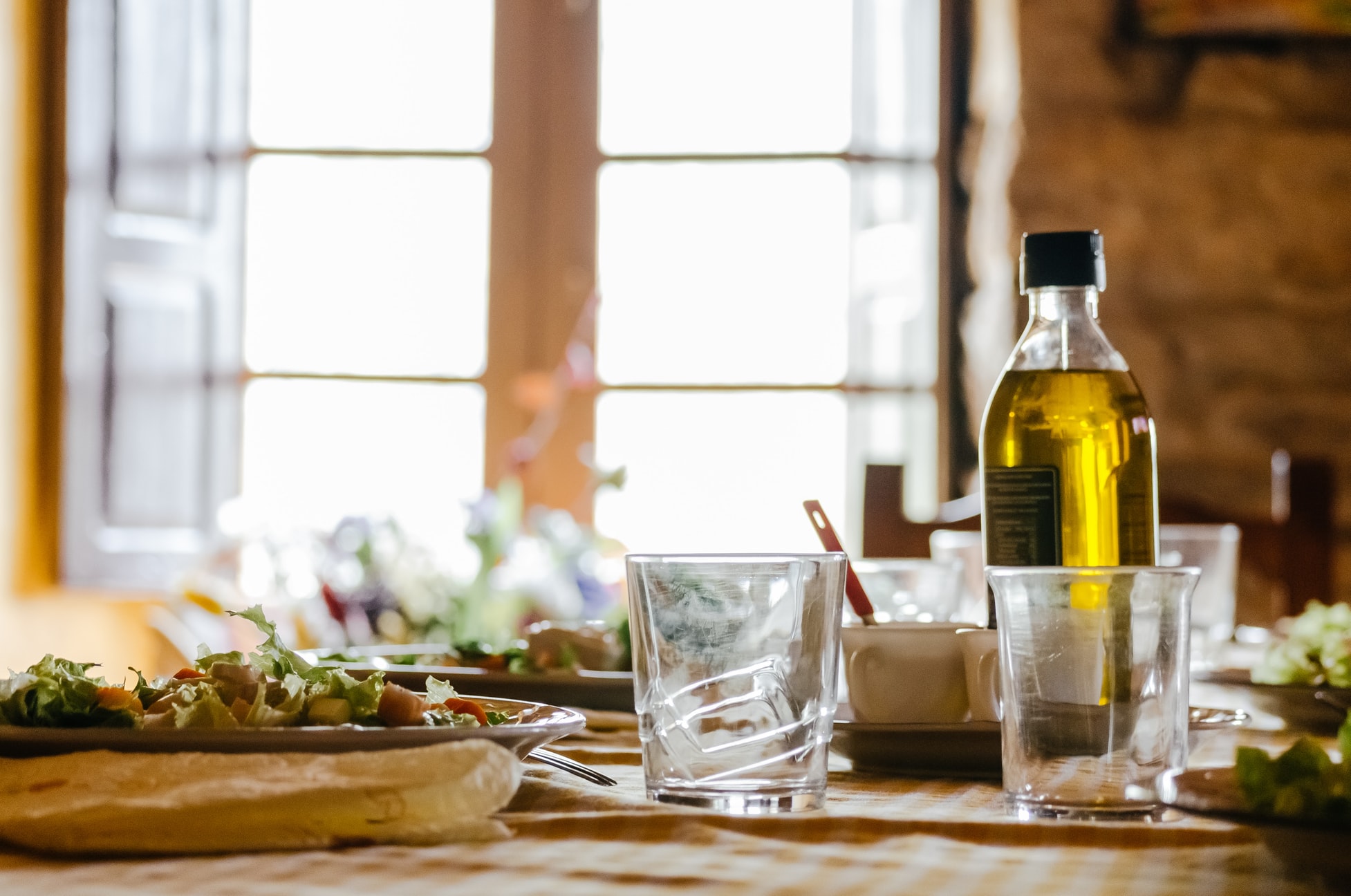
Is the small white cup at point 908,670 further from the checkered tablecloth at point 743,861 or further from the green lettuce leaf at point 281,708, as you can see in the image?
the green lettuce leaf at point 281,708

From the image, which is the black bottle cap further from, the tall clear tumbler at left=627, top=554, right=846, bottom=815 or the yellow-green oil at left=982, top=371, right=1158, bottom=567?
the tall clear tumbler at left=627, top=554, right=846, bottom=815

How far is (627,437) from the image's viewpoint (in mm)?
3104

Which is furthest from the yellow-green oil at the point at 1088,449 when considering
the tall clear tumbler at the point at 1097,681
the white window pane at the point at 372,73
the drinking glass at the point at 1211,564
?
the white window pane at the point at 372,73

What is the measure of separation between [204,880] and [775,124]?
9.16ft

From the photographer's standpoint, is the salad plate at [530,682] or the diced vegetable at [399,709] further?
the salad plate at [530,682]

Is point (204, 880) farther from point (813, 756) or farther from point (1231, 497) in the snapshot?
point (1231, 497)

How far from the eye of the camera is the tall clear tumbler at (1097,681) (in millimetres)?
584

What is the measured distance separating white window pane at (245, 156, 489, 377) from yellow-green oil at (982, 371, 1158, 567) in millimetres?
2392

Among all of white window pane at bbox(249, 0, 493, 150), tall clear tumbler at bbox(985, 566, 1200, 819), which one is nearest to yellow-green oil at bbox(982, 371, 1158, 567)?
tall clear tumbler at bbox(985, 566, 1200, 819)

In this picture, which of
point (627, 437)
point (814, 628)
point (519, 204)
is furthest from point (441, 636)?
point (814, 628)

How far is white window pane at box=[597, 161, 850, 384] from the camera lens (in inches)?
122

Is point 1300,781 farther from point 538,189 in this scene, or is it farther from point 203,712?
point 538,189

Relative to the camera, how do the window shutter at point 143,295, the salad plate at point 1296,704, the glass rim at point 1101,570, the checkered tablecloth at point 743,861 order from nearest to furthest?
the checkered tablecloth at point 743,861
the glass rim at point 1101,570
the salad plate at point 1296,704
the window shutter at point 143,295

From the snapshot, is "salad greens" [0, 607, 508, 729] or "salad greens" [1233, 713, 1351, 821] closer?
"salad greens" [1233, 713, 1351, 821]
